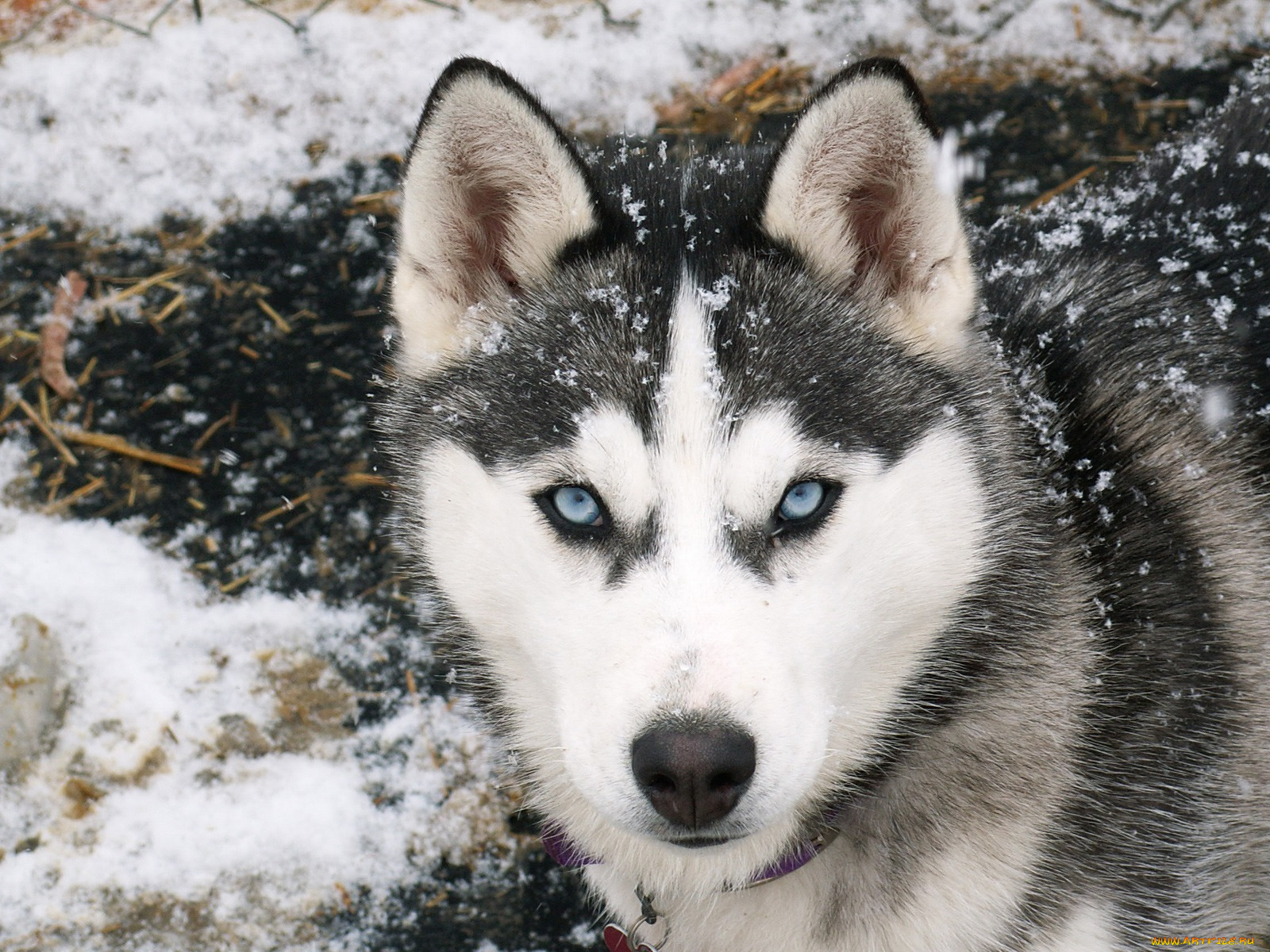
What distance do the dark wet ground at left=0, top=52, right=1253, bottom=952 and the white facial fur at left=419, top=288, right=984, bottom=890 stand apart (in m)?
1.12

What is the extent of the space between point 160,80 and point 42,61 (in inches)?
17.9

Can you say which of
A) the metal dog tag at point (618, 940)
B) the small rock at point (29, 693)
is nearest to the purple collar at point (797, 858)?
the metal dog tag at point (618, 940)

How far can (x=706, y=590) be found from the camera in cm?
170

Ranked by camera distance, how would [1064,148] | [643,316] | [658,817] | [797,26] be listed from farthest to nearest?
[797,26]
[1064,148]
[643,316]
[658,817]

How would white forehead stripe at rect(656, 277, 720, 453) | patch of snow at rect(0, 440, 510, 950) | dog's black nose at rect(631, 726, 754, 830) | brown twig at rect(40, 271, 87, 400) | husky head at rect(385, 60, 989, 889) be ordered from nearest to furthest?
dog's black nose at rect(631, 726, 754, 830) < husky head at rect(385, 60, 989, 889) < white forehead stripe at rect(656, 277, 720, 453) < patch of snow at rect(0, 440, 510, 950) < brown twig at rect(40, 271, 87, 400)

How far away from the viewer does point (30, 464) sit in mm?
3412

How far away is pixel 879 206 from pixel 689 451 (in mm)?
623

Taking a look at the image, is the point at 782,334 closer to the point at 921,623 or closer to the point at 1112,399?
the point at 921,623

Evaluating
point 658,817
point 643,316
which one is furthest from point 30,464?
point 658,817

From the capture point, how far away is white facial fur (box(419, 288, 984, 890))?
5.44 feet

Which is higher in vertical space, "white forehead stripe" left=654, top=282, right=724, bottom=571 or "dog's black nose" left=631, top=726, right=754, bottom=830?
"white forehead stripe" left=654, top=282, right=724, bottom=571

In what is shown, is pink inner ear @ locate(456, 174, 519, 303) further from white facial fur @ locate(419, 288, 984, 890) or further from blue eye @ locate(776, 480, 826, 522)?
blue eye @ locate(776, 480, 826, 522)

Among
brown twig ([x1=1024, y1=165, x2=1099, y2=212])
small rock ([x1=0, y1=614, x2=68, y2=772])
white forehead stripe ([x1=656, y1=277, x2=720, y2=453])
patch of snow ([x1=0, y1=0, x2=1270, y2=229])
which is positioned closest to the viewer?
white forehead stripe ([x1=656, y1=277, x2=720, y2=453])

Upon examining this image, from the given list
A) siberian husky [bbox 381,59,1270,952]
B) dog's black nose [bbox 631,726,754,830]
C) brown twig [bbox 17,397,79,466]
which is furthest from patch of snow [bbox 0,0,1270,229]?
dog's black nose [bbox 631,726,754,830]
